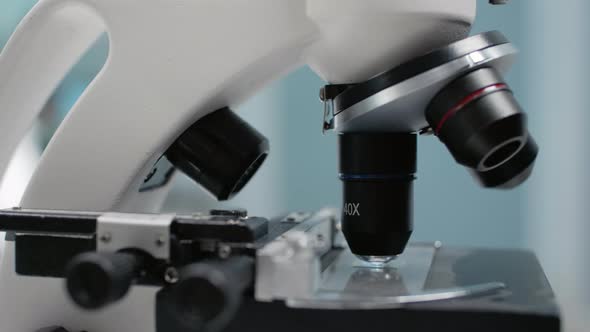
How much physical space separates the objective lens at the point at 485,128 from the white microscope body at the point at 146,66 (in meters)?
0.08

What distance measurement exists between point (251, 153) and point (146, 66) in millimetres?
154

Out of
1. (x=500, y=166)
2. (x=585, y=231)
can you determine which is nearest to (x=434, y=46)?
(x=500, y=166)

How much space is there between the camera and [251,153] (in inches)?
29.3

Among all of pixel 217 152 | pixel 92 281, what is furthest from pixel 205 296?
pixel 217 152

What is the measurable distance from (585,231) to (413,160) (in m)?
1.26

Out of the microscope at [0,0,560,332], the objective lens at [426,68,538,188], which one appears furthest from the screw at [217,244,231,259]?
the objective lens at [426,68,538,188]

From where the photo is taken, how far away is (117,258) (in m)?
0.53

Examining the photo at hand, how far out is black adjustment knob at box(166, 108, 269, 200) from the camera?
0.74 meters

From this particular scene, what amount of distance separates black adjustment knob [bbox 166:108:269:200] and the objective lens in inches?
8.6

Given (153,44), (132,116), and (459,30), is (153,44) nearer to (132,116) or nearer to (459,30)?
(132,116)

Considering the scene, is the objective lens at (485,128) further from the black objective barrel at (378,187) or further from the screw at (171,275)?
the screw at (171,275)

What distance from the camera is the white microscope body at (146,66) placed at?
2.18ft

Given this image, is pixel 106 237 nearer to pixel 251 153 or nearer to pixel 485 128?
pixel 251 153

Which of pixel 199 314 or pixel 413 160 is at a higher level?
pixel 413 160
